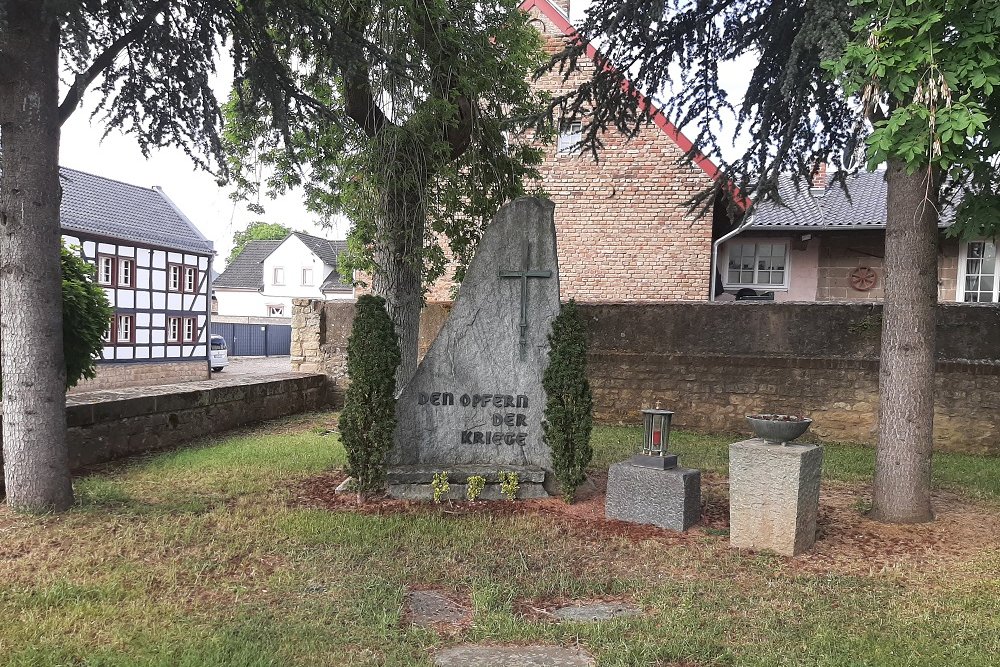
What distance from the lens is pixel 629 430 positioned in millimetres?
10375

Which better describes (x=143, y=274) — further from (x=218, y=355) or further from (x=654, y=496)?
(x=654, y=496)

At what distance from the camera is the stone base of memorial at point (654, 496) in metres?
5.47

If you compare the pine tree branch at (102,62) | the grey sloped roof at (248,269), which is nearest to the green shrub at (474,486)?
the pine tree branch at (102,62)

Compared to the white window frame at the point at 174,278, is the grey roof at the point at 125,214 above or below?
above

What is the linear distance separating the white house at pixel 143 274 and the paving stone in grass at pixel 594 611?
16.3 metres

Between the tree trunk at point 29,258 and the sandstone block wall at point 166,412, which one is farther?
the sandstone block wall at point 166,412

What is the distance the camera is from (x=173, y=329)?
70.2 feet

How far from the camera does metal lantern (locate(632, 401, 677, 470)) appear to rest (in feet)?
18.2

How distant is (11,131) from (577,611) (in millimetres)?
5112

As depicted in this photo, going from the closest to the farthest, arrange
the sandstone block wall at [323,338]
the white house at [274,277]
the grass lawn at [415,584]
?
the grass lawn at [415,584] < the sandstone block wall at [323,338] < the white house at [274,277]

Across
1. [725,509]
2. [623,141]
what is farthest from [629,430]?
[623,141]

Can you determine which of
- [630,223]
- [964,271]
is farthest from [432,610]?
[964,271]

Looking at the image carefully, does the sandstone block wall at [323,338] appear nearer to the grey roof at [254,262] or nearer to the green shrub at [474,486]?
the green shrub at [474,486]

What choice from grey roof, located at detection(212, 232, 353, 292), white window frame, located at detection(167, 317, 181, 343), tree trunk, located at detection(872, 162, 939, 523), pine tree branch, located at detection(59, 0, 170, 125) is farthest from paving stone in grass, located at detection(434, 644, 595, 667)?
grey roof, located at detection(212, 232, 353, 292)
